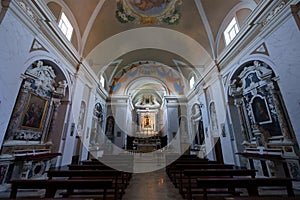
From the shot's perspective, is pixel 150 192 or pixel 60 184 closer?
pixel 60 184

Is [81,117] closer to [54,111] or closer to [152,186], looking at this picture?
[54,111]

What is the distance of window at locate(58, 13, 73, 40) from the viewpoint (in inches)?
216

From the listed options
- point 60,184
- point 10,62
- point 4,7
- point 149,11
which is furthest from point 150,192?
point 149,11

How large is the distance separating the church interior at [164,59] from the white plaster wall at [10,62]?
0.08 ft

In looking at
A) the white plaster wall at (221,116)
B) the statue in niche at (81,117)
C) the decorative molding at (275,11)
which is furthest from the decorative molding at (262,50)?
the statue in niche at (81,117)

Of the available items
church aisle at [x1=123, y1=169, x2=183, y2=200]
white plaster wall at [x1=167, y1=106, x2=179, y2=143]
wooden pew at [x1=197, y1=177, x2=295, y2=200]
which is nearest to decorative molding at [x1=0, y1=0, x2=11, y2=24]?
church aisle at [x1=123, y1=169, x2=183, y2=200]

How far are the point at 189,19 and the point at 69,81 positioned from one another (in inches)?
254

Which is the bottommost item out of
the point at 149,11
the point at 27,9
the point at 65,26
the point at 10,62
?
the point at 10,62

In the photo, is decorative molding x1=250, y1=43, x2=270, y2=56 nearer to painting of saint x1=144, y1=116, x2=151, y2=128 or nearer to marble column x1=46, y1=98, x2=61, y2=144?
marble column x1=46, y1=98, x2=61, y2=144

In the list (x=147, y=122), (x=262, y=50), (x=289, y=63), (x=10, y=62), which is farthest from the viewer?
(x=147, y=122)

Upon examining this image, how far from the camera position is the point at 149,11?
7121 millimetres

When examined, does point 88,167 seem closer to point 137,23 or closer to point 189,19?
point 137,23

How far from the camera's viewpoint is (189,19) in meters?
7.13

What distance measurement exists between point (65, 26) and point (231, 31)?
7.07 metres
